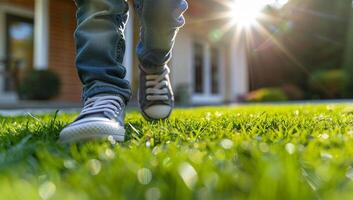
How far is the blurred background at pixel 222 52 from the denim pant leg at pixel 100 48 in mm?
5580

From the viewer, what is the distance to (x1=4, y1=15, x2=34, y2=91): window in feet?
28.8

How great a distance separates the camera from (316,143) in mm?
1159

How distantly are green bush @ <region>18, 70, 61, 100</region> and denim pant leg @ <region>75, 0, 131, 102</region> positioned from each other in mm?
6198

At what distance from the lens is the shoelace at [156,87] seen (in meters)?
2.17

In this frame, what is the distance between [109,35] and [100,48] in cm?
7

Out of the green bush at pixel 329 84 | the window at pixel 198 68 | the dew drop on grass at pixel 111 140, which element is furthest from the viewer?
the green bush at pixel 329 84

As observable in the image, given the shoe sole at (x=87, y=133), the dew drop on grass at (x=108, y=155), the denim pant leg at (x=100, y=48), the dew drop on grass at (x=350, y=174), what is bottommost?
the dew drop on grass at (x=350, y=174)

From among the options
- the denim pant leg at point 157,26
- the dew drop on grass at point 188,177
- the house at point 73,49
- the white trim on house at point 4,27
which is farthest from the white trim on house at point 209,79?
the dew drop on grass at point 188,177

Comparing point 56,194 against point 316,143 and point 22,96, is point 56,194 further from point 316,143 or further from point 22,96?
point 22,96

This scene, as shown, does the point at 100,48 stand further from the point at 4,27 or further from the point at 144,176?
the point at 4,27

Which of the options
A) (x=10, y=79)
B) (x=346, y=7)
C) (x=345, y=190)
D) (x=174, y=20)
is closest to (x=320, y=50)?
(x=346, y=7)

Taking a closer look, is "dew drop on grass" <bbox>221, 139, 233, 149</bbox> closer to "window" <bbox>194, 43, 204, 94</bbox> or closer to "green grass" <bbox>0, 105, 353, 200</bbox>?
"green grass" <bbox>0, 105, 353, 200</bbox>

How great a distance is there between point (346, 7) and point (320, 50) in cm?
173

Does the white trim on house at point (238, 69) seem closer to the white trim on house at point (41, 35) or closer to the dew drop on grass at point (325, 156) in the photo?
the white trim on house at point (41, 35)
